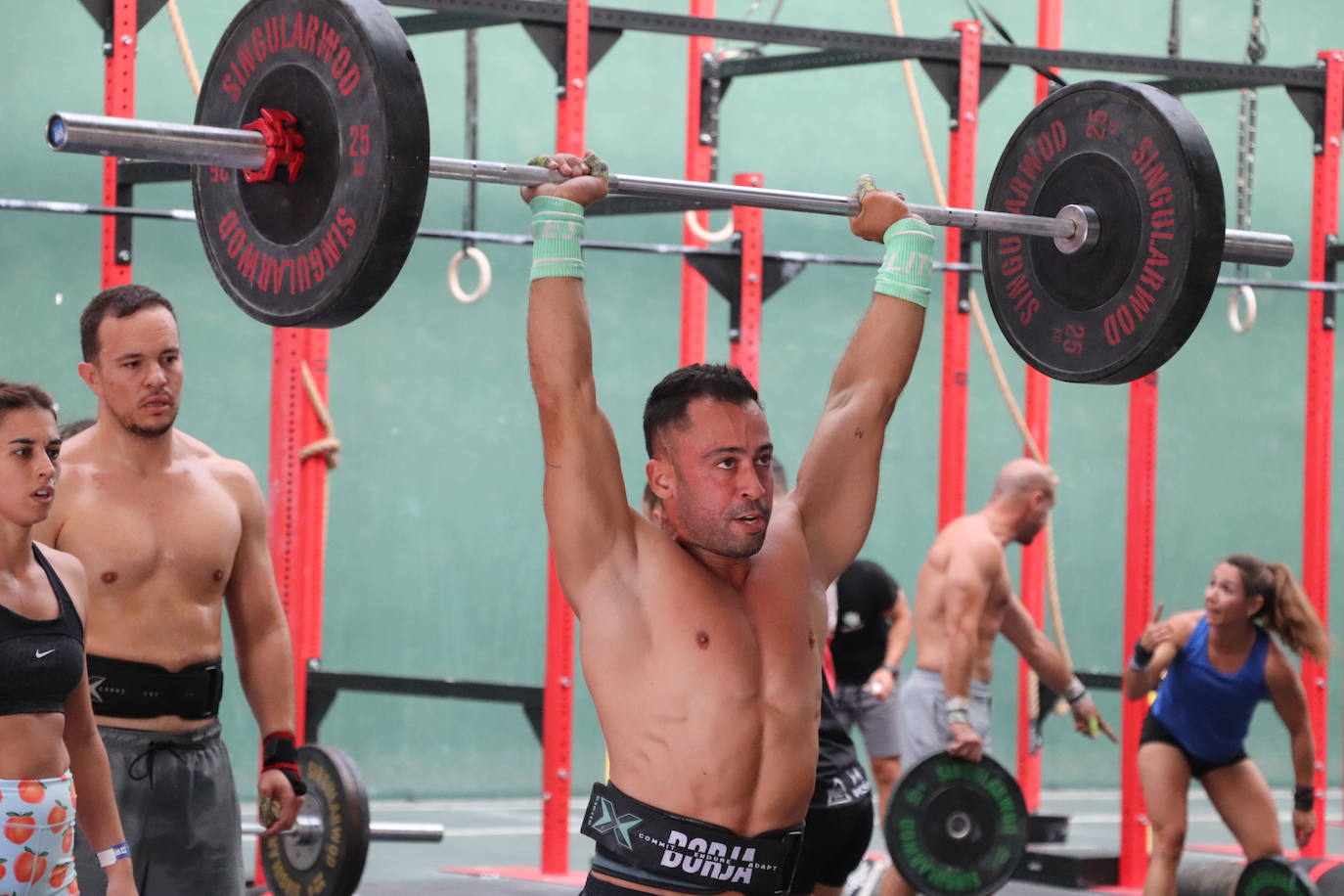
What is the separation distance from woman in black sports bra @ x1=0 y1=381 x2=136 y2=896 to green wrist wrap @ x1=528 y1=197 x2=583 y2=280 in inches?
34.9

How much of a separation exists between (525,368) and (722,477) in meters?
5.54

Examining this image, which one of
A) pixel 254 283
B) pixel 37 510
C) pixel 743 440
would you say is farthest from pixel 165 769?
pixel 743 440

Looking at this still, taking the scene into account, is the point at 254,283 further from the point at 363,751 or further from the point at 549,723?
the point at 363,751

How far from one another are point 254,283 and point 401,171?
1.15 ft

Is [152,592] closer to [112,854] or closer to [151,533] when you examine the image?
[151,533]

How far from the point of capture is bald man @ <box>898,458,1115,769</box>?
5.22 m

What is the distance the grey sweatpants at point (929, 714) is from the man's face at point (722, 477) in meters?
3.10

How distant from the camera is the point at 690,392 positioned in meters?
2.41

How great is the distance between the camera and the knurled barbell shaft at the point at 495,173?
2213 millimetres

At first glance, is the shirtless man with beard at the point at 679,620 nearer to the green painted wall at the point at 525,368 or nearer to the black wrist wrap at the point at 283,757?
the black wrist wrap at the point at 283,757

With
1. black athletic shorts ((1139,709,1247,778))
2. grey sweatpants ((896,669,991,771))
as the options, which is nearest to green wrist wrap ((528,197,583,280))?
grey sweatpants ((896,669,991,771))

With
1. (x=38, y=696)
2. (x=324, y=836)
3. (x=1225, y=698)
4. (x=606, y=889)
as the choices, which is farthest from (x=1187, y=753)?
(x=38, y=696)

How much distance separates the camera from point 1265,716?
8.98 m

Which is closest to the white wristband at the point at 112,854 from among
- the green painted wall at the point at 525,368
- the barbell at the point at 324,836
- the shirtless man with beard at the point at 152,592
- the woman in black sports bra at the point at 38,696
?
the woman in black sports bra at the point at 38,696
